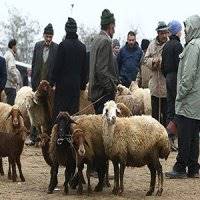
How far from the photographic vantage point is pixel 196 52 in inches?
425

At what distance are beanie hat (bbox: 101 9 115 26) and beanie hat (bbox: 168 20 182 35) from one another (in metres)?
2.64

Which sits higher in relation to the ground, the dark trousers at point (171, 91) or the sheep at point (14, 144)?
the dark trousers at point (171, 91)

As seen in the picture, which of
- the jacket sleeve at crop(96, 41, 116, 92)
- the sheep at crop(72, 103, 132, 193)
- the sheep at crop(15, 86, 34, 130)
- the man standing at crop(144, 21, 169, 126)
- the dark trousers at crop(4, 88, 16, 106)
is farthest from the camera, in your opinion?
the dark trousers at crop(4, 88, 16, 106)

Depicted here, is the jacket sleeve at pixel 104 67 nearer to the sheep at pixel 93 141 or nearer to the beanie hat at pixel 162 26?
the sheep at pixel 93 141

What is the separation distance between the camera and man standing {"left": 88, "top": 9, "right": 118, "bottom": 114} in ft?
34.2

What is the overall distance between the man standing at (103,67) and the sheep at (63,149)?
1.12 meters

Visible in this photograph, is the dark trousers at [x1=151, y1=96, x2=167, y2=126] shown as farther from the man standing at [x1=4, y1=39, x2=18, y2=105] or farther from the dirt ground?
the man standing at [x1=4, y1=39, x2=18, y2=105]

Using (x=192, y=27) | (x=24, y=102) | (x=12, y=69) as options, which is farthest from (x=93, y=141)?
(x=12, y=69)

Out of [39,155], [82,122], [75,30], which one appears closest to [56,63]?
[75,30]

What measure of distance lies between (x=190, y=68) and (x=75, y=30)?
2.08m

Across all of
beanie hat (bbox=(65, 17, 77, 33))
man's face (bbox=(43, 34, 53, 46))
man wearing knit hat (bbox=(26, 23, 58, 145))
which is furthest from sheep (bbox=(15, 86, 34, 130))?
beanie hat (bbox=(65, 17, 77, 33))

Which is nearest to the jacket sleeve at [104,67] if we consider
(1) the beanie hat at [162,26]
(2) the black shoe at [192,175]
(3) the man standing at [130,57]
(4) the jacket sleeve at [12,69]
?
(2) the black shoe at [192,175]

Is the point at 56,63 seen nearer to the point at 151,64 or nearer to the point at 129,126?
the point at 129,126

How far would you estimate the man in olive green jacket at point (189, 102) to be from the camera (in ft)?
35.5
